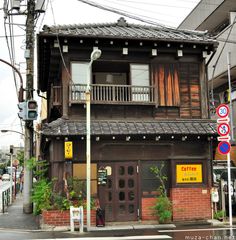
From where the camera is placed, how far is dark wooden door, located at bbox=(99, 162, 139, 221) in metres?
15.0

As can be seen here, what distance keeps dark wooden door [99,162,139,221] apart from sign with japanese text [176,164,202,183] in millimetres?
1740

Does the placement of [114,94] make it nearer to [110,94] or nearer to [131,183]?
[110,94]

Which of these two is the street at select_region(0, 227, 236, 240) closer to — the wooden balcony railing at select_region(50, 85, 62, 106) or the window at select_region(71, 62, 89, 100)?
the wooden balcony railing at select_region(50, 85, 62, 106)

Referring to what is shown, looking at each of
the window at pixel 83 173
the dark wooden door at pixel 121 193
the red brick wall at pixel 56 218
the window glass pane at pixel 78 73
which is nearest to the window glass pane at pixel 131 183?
the dark wooden door at pixel 121 193

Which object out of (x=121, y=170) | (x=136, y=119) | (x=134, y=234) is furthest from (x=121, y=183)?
(x=134, y=234)

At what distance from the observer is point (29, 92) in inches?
730

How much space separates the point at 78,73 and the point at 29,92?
3.88 metres

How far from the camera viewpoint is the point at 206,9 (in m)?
32.7

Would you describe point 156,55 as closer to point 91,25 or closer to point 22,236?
point 91,25

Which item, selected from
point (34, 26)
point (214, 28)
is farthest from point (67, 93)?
point (214, 28)

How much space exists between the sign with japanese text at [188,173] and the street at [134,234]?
2.43 m

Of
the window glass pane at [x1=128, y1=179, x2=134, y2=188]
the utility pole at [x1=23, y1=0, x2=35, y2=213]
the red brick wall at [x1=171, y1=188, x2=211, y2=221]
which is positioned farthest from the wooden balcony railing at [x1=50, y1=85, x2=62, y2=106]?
the red brick wall at [x1=171, y1=188, x2=211, y2=221]

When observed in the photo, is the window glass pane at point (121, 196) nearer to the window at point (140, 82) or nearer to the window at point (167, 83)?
the window at point (140, 82)

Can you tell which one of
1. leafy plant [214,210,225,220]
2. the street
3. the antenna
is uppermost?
the antenna
